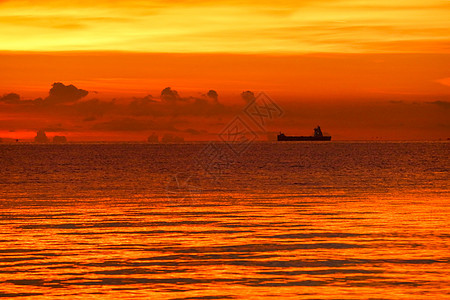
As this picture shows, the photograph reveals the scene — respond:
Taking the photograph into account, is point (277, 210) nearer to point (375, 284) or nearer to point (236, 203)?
point (236, 203)

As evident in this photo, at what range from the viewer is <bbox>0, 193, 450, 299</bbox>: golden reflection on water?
25.0 meters

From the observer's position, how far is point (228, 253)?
1235 inches

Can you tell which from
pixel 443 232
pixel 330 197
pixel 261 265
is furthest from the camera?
pixel 330 197

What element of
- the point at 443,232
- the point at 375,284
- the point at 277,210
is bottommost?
the point at 375,284

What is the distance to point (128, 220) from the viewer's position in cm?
4400

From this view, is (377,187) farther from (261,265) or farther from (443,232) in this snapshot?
(261,265)

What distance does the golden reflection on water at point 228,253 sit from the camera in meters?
25.0

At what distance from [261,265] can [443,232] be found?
1159cm

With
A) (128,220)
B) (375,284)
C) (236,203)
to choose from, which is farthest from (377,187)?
(375,284)

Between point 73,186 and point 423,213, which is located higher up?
point 73,186

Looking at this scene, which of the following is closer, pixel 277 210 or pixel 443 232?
pixel 443 232

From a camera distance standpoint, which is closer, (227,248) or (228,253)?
(228,253)

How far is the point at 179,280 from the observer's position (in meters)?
26.3

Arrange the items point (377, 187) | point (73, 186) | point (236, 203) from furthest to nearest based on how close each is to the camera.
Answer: point (73, 186) < point (377, 187) < point (236, 203)
